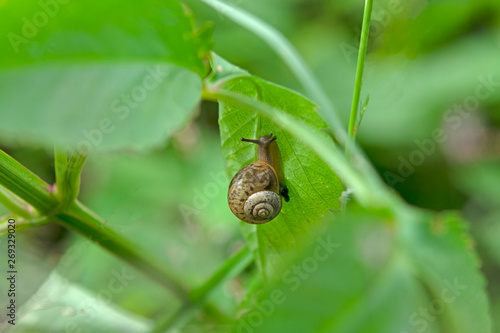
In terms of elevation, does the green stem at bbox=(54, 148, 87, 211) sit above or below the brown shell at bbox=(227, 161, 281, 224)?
below

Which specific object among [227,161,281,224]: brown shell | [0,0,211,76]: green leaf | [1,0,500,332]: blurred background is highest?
[1,0,500,332]: blurred background

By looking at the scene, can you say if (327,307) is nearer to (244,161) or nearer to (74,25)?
(74,25)

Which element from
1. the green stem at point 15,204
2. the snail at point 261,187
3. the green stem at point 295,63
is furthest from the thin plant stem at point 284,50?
the green stem at point 15,204

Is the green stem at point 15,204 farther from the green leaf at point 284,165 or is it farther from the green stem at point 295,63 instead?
the green stem at point 295,63

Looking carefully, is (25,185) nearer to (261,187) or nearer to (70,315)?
(261,187)

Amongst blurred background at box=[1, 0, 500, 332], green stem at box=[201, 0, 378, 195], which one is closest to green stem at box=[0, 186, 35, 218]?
green stem at box=[201, 0, 378, 195]

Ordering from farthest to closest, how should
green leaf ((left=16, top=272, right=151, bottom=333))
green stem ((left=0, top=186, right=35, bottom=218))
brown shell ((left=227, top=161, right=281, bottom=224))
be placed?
1. green leaf ((left=16, top=272, right=151, bottom=333))
2. brown shell ((left=227, top=161, right=281, bottom=224))
3. green stem ((left=0, top=186, right=35, bottom=218))

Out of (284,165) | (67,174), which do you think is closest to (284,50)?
(284,165)

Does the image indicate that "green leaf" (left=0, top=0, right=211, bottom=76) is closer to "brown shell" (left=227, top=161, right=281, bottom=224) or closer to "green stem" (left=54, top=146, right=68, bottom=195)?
"green stem" (left=54, top=146, right=68, bottom=195)
